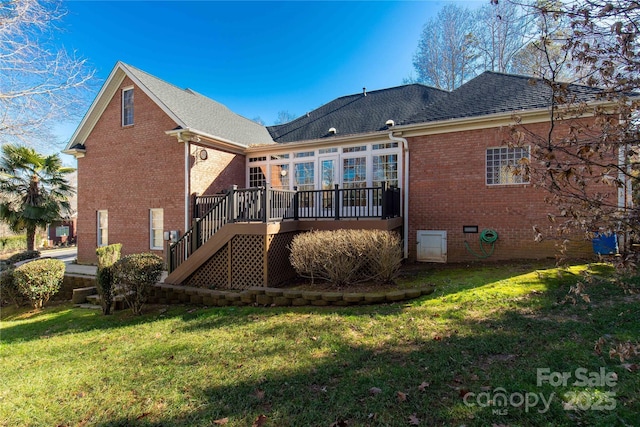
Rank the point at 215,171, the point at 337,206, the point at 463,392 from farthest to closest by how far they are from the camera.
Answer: the point at 215,171 < the point at 337,206 < the point at 463,392

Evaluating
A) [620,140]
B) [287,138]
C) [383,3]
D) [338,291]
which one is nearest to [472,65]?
[383,3]

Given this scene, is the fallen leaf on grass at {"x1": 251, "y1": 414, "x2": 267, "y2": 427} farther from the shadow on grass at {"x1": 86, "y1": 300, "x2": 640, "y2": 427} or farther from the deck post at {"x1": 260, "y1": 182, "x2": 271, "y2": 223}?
the deck post at {"x1": 260, "y1": 182, "x2": 271, "y2": 223}

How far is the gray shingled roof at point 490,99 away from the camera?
8.99 m

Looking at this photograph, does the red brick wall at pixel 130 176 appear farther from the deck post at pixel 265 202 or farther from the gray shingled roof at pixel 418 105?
the gray shingled roof at pixel 418 105

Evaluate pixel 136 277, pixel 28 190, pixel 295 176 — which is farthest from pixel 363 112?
pixel 28 190

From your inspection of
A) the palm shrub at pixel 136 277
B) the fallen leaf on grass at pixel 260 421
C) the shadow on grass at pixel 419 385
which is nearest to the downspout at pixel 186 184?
the palm shrub at pixel 136 277

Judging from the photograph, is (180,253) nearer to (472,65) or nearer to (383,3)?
(383,3)

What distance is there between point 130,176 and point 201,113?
381 centimetres

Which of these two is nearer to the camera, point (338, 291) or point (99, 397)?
point (99, 397)

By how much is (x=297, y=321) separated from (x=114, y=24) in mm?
12983

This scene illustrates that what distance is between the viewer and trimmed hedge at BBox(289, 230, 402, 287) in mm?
Answer: 7000

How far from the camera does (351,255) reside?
7.02m

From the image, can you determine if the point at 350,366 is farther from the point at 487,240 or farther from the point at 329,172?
the point at 329,172

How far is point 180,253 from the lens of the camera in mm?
8844
